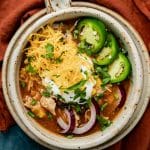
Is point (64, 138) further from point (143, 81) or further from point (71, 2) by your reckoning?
point (71, 2)

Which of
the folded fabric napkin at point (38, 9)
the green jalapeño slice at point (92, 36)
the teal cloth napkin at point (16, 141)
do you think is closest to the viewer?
the green jalapeño slice at point (92, 36)

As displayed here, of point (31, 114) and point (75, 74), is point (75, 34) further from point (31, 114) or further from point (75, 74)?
point (31, 114)

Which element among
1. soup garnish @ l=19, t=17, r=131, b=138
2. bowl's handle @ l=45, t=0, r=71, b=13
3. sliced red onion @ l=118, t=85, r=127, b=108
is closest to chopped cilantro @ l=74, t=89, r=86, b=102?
soup garnish @ l=19, t=17, r=131, b=138

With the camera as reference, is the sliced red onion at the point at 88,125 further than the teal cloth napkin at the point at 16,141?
No

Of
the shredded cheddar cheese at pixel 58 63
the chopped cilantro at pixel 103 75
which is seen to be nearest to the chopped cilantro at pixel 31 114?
the shredded cheddar cheese at pixel 58 63

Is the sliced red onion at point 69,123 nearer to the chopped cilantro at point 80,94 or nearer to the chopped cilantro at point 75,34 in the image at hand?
the chopped cilantro at point 80,94

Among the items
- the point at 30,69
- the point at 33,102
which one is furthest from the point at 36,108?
the point at 30,69

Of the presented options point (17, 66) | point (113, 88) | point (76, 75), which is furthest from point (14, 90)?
point (113, 88)
